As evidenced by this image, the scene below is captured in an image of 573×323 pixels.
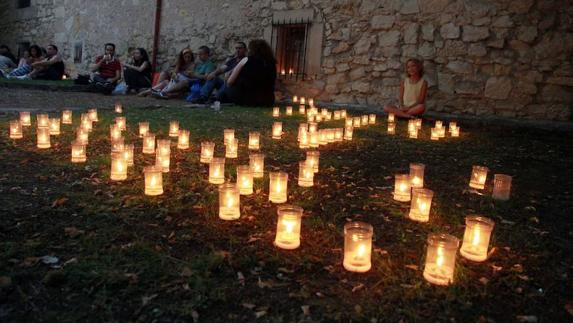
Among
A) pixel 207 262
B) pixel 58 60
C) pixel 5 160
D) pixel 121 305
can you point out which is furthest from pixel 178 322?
pixel 58 60

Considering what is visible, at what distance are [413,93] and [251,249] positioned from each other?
568 cm

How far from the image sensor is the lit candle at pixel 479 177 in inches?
128

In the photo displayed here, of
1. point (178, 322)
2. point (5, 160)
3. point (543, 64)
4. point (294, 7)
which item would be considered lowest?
point (178, 322)

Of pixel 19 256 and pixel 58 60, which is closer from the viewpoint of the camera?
pixel 19 256

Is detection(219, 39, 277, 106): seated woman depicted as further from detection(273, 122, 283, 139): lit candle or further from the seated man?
detection(273, 122, 283, 139): lit candle

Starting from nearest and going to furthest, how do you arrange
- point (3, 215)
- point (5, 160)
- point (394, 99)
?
point (3, 215), point (5, 160), point (394, 99)

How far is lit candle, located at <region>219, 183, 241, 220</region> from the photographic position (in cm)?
234

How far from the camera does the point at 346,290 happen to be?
1712mm

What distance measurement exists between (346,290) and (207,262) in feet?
1.98

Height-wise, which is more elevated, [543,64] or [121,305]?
[543,64]

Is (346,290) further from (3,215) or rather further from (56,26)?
(56,26)

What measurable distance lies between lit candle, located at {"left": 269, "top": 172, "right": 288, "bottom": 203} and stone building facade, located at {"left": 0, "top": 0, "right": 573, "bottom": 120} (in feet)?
20.1

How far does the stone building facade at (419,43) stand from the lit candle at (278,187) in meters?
6.14

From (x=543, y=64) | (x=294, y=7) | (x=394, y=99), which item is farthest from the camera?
(x=294, y=7)
